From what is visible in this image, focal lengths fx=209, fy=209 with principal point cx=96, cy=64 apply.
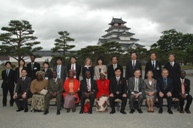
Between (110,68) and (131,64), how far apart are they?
0.70 metres

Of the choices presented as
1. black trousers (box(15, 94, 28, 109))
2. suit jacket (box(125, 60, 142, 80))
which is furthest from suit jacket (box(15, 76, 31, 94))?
suit jacket (box(125, 60, 142, 80))

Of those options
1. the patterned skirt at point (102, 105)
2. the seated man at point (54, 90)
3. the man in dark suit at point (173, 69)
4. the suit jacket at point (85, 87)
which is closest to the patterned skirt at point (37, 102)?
the seated man at point (54, 90)

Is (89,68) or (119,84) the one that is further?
(89,68)

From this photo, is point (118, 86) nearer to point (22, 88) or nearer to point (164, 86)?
point (164, 86)

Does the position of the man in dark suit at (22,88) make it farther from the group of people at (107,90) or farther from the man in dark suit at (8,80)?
the man in dark suit at (8,80)

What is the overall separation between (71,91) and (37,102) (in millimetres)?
1026

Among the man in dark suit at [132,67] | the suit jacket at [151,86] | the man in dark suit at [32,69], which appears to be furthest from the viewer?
the man in dark suit at [32,69]

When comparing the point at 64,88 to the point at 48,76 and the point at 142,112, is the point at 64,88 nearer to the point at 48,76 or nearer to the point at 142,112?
the point at 48,76

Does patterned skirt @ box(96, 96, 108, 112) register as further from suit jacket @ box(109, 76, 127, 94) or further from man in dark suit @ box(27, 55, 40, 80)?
man in dark suit @ box(27, 55, 40, 80)

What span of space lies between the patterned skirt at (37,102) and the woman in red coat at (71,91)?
0.67 m

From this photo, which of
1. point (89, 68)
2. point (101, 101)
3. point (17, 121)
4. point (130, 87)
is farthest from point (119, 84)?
point (17, 121)

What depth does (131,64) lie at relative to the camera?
22.6ft

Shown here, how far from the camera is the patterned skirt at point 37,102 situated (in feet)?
19.8

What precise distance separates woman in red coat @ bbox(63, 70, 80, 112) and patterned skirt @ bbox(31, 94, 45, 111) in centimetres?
67
